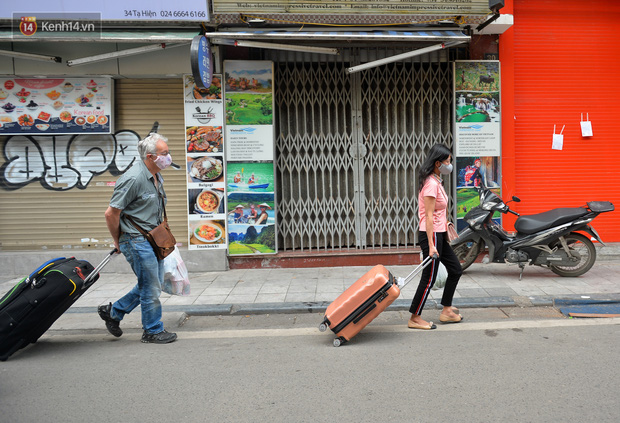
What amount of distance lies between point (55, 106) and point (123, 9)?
1.90 metres

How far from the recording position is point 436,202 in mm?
4859

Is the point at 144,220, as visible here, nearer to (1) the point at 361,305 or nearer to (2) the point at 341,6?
(1) the point at 361,305

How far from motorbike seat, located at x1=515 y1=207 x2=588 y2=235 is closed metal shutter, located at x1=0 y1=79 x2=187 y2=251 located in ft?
16.5

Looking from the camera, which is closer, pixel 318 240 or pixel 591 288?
pixel 591 288

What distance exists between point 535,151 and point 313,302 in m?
4.77

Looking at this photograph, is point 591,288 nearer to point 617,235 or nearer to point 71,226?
point 617,235

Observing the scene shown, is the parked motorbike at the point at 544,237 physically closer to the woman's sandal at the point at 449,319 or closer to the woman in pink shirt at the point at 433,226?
the woman's sandal at the point at 449,319

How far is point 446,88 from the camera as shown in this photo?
816cm

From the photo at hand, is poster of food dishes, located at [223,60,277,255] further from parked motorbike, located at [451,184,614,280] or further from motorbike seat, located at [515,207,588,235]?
motorbike seat, located at [515,207,588,235]

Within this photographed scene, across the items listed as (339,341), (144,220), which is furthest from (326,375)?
(144,220)

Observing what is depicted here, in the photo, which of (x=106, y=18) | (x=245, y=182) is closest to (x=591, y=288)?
(x=245, y=182)

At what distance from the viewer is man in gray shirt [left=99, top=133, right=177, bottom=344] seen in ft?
14.8

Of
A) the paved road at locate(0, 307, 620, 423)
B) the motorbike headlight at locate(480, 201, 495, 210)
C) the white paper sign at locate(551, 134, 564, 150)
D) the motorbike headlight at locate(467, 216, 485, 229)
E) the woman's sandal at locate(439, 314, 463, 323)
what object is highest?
the white paper sign at locate(551, 134, 564, 150)

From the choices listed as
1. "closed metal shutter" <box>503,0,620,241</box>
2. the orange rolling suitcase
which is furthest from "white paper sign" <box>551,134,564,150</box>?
the orange rolling suitcase
